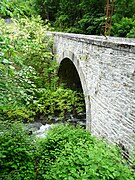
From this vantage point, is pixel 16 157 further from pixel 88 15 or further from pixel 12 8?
pixel 88 15

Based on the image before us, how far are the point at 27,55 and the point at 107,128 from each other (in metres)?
6.13

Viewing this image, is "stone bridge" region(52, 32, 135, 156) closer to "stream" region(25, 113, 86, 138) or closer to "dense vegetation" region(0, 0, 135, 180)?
"dense vegetation" region(0, 0, 135, 180)

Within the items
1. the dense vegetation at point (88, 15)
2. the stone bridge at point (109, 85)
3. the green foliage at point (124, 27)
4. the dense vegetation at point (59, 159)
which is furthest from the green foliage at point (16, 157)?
the green foliage at point (124, 27)

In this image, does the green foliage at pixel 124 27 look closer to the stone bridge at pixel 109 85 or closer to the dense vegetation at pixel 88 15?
the dense vegetation at pixel 88 15

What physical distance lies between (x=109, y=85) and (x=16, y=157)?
2353 mm

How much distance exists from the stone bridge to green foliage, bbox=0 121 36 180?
1.73 m

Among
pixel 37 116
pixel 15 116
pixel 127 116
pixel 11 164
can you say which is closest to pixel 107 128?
pixel 127 116

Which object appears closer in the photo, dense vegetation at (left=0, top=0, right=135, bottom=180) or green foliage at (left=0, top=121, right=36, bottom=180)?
dense vegetation at (left=0, top=0, right=135, bottom=180)

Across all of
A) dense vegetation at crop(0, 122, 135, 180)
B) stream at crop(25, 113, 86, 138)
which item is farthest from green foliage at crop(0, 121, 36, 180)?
stream at crop(25, 113, 86, 138)

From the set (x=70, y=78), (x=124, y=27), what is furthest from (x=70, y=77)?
(x=124, y=27)

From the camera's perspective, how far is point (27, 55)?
9.71 metres

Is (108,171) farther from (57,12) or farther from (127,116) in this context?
(57,12)

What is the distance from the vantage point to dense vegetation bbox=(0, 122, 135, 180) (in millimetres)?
2365

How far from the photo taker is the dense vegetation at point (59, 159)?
2365 millimetres
